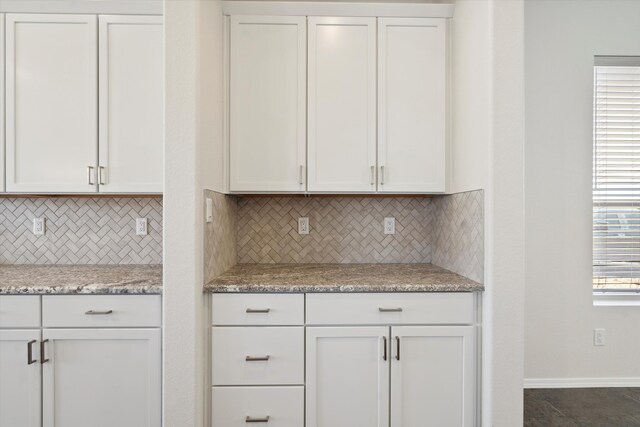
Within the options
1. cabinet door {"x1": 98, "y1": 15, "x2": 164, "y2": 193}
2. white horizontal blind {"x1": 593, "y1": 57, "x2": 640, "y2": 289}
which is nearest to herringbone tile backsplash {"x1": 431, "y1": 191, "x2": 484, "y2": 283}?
white horizontal blind {"x1": 593, "y1": 57, "x2": 640, "y2": 289}

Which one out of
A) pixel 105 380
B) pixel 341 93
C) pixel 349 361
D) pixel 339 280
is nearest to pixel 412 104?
pixel 341 93

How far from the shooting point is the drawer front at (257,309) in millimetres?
1798

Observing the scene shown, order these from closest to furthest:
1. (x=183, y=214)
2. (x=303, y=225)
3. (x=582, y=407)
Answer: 1. (x=183, y=214)
2. (x=582, y=407)
3. (x=303, y=225)

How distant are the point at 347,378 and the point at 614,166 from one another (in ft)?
7.74

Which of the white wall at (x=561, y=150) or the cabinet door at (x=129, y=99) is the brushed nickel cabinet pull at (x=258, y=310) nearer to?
the cabinet door at (x=129, y=99)

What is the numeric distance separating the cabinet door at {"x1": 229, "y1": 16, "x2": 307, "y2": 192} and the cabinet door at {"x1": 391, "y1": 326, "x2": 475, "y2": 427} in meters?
1.06

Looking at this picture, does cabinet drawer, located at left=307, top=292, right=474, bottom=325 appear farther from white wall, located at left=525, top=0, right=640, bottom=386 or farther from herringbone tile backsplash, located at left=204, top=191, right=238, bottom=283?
white wall, located at left=525, top=0, right=640, bottom=386

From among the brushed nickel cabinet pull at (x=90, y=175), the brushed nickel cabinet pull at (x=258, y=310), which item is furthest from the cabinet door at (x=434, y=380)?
the brushed nickel cabinet pull at (x=90, y=175)

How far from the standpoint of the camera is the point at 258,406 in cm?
179

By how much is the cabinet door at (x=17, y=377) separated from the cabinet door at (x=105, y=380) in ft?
0.22

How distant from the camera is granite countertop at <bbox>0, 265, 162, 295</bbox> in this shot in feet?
5.69

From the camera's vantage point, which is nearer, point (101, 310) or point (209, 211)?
point (101, 310)

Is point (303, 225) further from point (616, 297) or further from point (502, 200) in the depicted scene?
point (616, 297)

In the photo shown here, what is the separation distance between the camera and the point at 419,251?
252 cm
